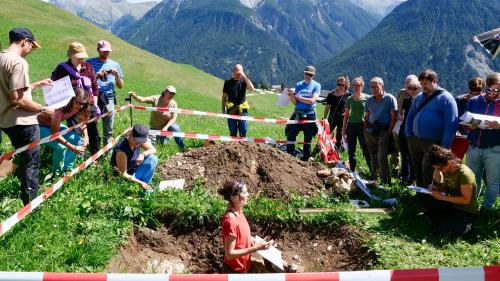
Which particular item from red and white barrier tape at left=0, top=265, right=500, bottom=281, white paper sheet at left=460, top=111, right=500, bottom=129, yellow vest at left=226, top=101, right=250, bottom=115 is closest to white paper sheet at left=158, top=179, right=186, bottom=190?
yellow vest at left=226, top=101, right=250, bottom=115

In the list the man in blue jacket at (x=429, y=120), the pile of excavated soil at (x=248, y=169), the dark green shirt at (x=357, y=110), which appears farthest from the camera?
the dark green shirt at (x=357, y=110)

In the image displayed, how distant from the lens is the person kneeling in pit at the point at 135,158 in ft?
21.9

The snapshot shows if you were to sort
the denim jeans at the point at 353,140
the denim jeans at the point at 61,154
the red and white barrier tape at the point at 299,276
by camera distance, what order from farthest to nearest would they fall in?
the denim jeans at the point at 353,140 < the denim jeans at the point at 61,154 < the red and white barrier tape at the point at 299,276

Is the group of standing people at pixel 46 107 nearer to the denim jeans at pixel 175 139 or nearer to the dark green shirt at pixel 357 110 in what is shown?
the denim jeans at pixel 175 139

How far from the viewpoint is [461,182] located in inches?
233

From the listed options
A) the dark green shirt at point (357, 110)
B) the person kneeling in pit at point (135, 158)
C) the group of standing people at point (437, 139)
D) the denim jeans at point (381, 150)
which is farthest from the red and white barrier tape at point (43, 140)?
the denim jeans at point (381, 150)

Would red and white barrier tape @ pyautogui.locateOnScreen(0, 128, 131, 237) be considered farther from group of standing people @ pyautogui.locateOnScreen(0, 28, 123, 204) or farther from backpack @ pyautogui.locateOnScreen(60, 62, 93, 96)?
backpack @ pyautogui.locateOnScreen(60, 62, 93, 96)

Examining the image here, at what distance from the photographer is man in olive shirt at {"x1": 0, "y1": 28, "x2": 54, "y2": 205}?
5.17 metres

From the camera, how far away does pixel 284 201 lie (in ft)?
24.5

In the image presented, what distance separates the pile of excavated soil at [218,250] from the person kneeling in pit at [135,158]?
103 cm

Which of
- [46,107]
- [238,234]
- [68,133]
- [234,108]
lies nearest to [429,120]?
[238,234]

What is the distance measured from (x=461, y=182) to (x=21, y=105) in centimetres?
576

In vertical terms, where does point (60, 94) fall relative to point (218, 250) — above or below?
above

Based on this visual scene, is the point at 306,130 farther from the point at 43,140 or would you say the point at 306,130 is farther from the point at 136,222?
the point at 43,140
